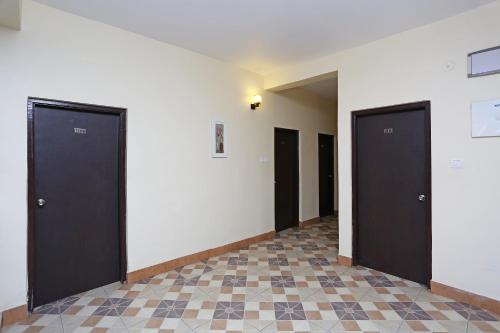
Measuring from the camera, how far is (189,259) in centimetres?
348

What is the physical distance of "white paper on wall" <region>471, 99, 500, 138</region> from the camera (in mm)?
2371

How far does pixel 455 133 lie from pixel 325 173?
3.49 m

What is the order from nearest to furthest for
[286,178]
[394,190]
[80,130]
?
[80,130], [394,190], [286,178]

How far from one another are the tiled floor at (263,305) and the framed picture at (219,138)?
4.87 feet

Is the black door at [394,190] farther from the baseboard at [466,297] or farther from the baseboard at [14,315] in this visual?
the baseboard at [14,315]

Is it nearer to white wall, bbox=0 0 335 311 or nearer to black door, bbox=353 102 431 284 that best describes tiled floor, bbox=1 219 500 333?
black door, bbox=353 102 431 284

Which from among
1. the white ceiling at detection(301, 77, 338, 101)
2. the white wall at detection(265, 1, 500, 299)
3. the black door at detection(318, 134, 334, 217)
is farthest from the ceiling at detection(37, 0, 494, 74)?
the black door at detection(318, 134, 334, 217)

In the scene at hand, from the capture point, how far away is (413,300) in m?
2.55

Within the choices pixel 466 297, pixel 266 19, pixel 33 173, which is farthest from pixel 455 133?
pixel 33 173

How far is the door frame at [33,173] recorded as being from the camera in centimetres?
234

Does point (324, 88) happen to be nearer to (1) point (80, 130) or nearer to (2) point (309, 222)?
(2) point (309, 222)

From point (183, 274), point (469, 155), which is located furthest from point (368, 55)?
point (183, 274)

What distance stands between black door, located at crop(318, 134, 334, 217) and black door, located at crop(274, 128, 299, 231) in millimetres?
908

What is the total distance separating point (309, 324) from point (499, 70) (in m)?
2.68
